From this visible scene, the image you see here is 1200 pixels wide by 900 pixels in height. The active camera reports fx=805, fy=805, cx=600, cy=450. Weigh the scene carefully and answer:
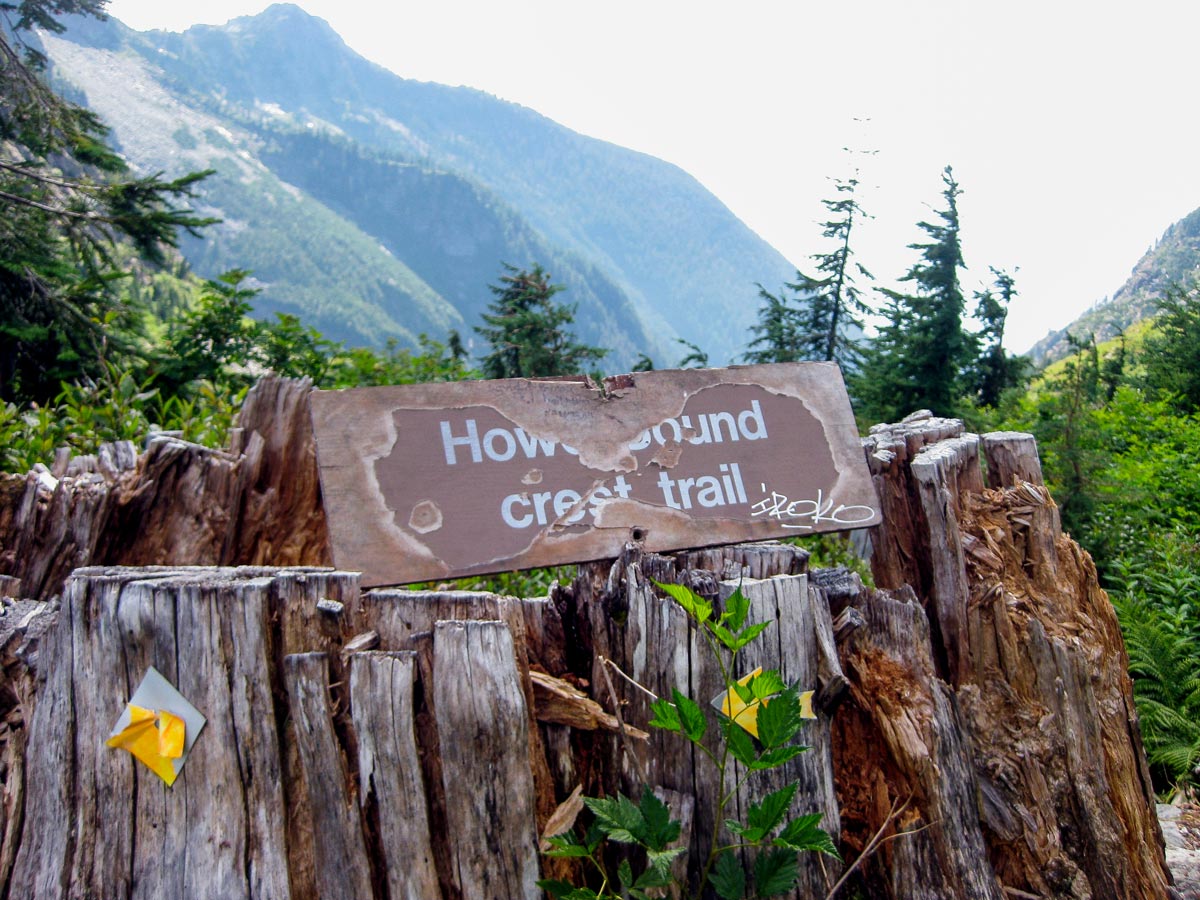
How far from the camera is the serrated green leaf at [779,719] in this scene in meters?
1.94

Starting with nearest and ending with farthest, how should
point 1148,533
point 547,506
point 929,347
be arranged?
point 547,506 < point 1148,533 < point 929,347

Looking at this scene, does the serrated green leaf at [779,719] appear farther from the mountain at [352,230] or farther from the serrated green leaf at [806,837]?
the mountain at [352,230]

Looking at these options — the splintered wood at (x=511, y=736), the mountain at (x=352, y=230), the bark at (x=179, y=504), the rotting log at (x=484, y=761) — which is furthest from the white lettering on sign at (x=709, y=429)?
the mountain at (x=352, y=230)

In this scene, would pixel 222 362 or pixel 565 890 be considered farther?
pixel 222 362

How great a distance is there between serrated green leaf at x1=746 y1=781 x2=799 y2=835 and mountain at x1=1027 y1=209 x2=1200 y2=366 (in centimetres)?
6685

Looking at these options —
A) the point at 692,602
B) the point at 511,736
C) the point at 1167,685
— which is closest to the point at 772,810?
the point at 692,602

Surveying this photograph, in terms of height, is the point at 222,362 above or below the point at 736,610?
above

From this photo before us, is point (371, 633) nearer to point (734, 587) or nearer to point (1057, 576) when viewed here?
point (734, 587)

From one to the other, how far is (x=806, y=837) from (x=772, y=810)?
10 cm

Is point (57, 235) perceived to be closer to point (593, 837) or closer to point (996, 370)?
point (593, 837)

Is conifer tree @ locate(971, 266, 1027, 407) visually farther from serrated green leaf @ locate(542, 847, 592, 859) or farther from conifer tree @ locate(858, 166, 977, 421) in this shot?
serrated green leaf @ locate(542, 847, 592, 859)

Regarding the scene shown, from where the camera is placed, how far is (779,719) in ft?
6.41

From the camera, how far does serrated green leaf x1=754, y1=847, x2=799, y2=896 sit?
202cm

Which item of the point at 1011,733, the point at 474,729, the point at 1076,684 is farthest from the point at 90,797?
the point at 1076,684
